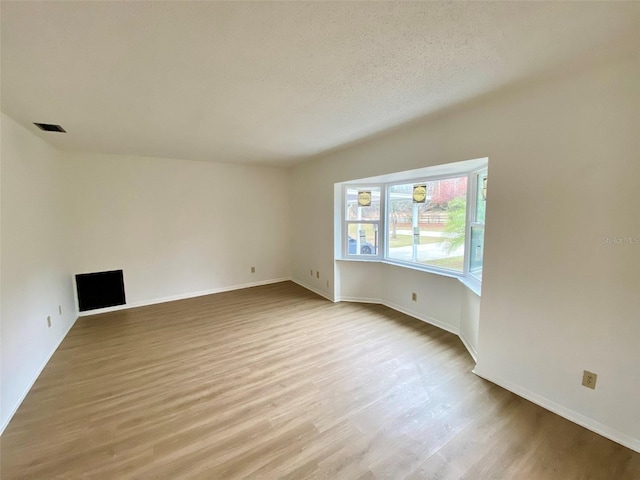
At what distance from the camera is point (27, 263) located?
2412mm

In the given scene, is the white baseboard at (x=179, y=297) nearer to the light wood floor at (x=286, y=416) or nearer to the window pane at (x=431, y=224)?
the light wood floor at (x=286, y=416)

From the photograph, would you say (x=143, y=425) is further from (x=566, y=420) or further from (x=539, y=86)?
(x=539, y=86)

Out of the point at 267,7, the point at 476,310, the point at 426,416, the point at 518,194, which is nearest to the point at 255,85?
the point at 267,7

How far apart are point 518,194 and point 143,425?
3264 mm

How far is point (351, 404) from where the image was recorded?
2035mm

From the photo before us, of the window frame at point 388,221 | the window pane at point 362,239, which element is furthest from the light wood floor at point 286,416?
the window pane at point 362,239

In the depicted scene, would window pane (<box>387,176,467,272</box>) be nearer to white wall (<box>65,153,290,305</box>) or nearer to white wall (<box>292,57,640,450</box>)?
white wall (<box>292,57,640,450</box>)

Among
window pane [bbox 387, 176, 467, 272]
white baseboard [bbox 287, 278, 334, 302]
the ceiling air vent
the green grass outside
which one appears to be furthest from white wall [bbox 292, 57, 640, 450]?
the ceiling air vent

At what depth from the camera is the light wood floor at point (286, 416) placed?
1.55 meters

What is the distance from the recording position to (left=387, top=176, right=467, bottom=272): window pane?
10.6ft

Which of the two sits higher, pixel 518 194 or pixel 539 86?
pixel 539 86

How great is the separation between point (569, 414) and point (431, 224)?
7.32ft

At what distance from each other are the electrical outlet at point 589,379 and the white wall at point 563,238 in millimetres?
30

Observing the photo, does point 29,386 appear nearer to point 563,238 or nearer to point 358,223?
point 358,223
